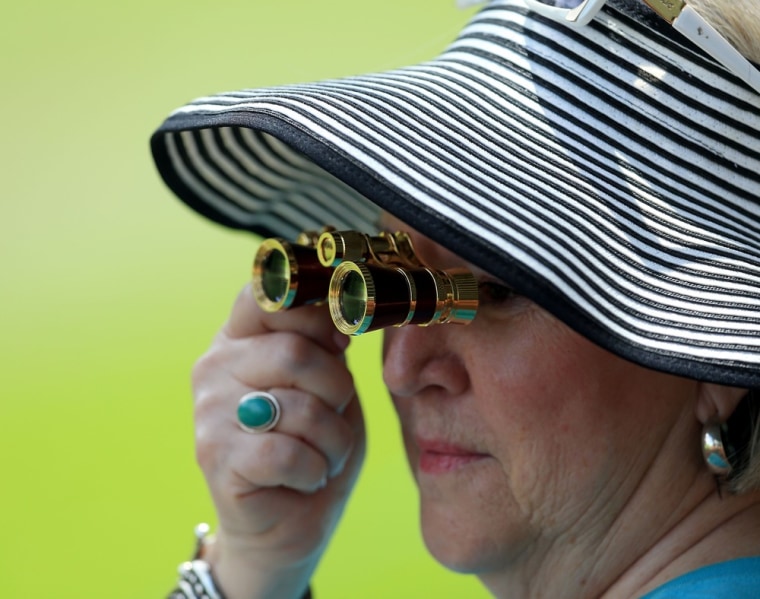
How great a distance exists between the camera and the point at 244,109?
0.97 metres

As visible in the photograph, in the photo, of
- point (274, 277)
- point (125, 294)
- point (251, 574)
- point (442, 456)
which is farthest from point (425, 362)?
point (125, 294)

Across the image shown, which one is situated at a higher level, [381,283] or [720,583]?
[381,283]

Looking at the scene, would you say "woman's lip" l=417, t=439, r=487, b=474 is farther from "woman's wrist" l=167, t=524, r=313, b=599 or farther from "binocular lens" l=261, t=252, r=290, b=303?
"woman's wrist" l=167, t=524, r=313, b=599

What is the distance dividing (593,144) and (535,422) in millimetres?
272

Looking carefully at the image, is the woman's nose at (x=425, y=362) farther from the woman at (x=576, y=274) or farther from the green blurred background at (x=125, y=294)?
the green blurred background at (x=125, y=294)

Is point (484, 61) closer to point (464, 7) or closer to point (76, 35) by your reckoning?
point (464, 7)

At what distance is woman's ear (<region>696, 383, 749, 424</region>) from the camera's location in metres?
1.03

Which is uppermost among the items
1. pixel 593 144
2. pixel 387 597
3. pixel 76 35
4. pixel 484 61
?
pixel 76 35

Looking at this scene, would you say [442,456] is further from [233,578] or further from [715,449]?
[233,578]

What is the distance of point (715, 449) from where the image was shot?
1032 millimetres

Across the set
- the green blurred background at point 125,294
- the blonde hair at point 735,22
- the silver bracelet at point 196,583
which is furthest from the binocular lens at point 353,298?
the green blurred background at point 125,294

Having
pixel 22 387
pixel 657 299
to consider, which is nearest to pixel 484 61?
pixel 657 299

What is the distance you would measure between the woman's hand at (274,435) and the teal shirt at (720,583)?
0.48m

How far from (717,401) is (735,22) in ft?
1.16
